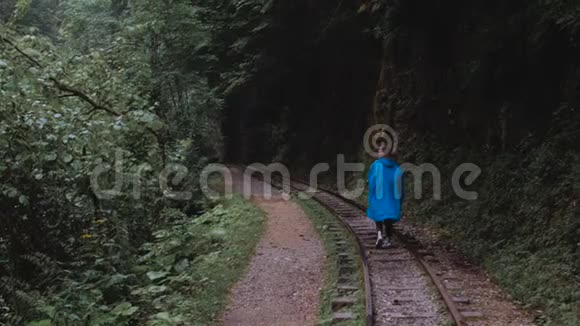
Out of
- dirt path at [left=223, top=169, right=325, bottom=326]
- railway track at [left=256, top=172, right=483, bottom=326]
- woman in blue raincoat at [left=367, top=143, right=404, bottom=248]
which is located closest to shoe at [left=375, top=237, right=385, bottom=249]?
railway track at [left=256, top=172, right=483, bottom=326]

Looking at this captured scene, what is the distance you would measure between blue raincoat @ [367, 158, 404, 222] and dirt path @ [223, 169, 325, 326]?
135 cm

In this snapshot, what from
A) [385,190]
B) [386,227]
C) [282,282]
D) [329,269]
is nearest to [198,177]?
[386,227]

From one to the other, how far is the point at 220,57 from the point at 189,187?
43.0 ft

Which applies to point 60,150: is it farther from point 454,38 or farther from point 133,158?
point 454,38

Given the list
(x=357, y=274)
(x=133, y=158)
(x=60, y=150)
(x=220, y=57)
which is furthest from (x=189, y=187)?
(x=220, y=57)

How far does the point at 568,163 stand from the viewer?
29.8ft

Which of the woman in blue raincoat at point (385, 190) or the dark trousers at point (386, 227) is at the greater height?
the woman in blue raincoat at point (385, 190)

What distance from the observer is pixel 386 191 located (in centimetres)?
984

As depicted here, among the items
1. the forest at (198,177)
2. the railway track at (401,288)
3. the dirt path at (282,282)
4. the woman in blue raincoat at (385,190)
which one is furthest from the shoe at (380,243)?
the forest at (198,177)

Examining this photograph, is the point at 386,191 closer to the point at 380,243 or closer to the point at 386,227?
the point at 386,227

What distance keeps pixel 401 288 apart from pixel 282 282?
1943 mm

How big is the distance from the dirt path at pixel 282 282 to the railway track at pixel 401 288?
451mm

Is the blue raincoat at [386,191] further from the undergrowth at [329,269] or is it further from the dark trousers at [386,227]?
the undergrowth at [329,269]

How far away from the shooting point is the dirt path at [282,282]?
727cm
